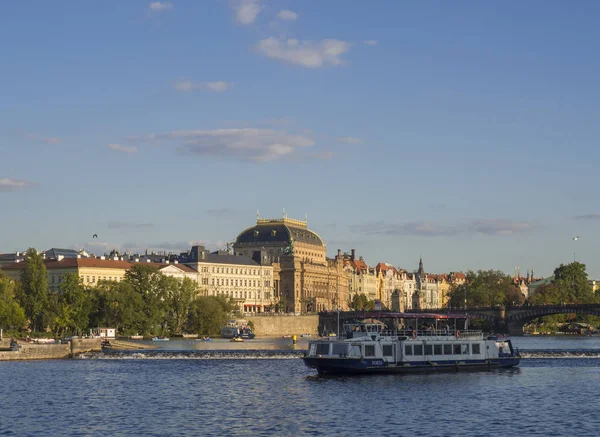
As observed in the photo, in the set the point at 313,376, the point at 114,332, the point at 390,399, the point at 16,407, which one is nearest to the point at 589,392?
the point at 390,399

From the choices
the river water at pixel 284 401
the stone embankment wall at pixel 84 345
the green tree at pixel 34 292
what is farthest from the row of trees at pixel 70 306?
the river water at pixel 284 401

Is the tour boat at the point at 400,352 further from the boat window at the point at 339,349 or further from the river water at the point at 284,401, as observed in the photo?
the river water at the point at 284,401

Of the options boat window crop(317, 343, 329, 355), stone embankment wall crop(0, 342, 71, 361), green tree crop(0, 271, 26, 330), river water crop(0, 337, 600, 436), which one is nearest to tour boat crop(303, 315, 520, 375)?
boat window crop(317, 343, 329, 355)

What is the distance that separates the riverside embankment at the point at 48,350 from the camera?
11988 cm

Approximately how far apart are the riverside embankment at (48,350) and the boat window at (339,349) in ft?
130

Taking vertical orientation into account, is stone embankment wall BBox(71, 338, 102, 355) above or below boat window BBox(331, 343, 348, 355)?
above

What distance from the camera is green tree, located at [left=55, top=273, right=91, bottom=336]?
6806 inches

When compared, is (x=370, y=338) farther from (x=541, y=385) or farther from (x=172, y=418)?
(x=172, y=418)

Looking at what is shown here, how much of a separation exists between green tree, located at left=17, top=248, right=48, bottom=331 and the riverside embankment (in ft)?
111

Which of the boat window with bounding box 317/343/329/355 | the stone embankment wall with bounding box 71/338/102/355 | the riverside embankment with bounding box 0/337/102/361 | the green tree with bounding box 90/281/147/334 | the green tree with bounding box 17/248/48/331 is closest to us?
the boat window with bounding box 317/343/329/355

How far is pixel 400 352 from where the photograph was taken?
99.1 metres

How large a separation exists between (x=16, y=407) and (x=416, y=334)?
41205 mm

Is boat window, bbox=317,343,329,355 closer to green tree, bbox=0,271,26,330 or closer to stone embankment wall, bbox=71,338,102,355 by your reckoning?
stone embankment wall, bbox=71,338,102,355

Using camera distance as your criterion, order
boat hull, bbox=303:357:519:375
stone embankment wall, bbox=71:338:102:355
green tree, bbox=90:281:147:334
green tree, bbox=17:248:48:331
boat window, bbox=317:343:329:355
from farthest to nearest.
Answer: green tree, bbox=90:281:147:334, green tree, bbox=17:248:48:331, stone embankment wall, bbox=71:338:102:355, boat window, bbox=317:343:329:355, boat hull, bbox=303:357:519:375
